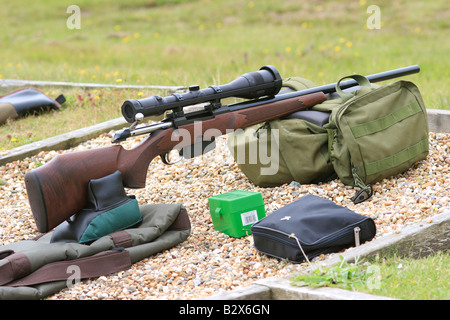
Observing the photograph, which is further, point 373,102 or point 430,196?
point 373,102

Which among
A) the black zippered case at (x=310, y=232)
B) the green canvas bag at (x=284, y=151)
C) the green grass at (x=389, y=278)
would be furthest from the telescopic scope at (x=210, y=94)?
the green grass at (x=389, y=278)

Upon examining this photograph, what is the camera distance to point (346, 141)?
4719 millimetres

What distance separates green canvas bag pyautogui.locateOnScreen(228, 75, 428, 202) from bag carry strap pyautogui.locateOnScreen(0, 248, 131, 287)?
1.54m

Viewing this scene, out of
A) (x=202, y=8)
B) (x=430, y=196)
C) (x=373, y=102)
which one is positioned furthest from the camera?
(x=202, y=8)

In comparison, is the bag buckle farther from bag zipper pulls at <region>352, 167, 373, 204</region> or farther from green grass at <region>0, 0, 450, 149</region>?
green grass at <region>0, 0, 450, 149</region>

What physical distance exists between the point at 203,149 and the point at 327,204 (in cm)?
108

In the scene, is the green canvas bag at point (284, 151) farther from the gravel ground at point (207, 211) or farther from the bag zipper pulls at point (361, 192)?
the bag zipper pulls at point (361, 192)

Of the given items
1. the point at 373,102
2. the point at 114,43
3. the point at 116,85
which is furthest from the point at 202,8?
the point at 373,102

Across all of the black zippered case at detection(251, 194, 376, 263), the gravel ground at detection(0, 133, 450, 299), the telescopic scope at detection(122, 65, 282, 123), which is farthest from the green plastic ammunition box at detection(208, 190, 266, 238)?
the telescopic scope at detection(122, 65, 282, 123)

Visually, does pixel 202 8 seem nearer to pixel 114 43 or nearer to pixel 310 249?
pixel 114 43

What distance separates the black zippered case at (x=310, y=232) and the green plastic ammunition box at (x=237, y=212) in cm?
39

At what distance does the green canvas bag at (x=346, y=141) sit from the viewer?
4.74 m

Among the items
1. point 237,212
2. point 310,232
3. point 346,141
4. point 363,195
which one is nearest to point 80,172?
point 237,212

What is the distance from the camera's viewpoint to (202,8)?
70.1 ft
